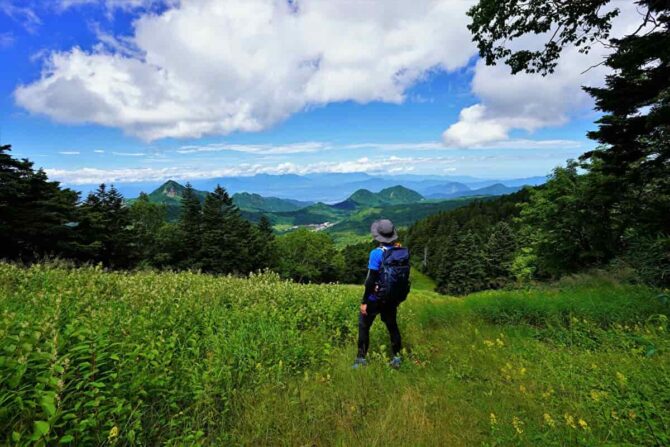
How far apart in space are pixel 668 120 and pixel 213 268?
151 feet

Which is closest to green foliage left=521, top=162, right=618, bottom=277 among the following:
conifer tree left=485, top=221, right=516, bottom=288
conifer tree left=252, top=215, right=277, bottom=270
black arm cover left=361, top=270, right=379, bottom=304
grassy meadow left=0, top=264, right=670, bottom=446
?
grassy meadow left=0, top=264, right=670, bottom=446

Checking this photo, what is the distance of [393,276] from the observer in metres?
5.37

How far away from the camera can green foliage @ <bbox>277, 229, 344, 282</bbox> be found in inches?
2756

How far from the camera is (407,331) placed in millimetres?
7578

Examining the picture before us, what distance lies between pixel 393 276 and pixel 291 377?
2.17 meters

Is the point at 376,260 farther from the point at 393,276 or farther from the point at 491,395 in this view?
the point at 491,395

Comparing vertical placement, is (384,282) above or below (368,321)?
above

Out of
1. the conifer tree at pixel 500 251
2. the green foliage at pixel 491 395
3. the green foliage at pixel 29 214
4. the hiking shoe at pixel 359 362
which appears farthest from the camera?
the conifer tree at pixel 500 251

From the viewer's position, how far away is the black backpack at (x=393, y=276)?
17.6 ft

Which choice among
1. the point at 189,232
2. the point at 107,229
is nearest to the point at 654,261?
the point at 107,229

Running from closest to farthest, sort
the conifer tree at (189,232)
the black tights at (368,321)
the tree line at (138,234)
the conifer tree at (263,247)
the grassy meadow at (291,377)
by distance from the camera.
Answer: the grassy meadow at (291,377) < the black tights at (368,321) < the tree line at (138,234) < the conifer tree at (189,232) < the conifer tree at (263,247)

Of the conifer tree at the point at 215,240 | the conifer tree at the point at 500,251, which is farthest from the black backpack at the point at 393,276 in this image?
the conifer tree at the point at 500,251

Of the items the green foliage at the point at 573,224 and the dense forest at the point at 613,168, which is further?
the green foliage at the point at 573,224

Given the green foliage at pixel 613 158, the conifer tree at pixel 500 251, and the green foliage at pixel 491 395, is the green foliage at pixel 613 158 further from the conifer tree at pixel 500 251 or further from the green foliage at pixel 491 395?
the conifer tree at pixel 500 251
